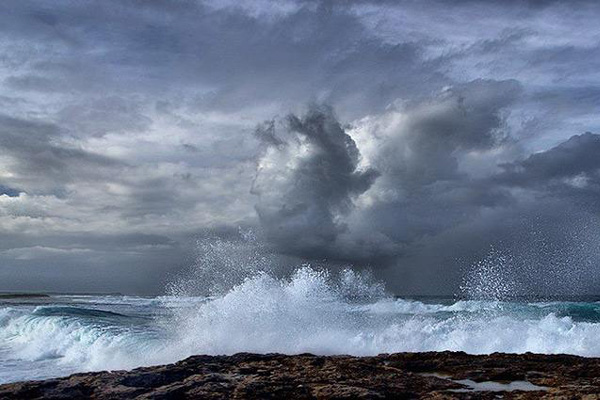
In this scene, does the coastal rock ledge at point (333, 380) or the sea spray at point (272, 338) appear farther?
the sea spray at point (272, 338)

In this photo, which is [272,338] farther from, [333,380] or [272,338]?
[333,380]

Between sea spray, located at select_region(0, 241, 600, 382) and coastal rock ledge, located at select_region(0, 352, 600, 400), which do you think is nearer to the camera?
coastal rock ledge, located at select_region(0, 352, 600, 400)

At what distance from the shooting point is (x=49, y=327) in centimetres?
2377

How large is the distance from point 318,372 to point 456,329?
36.2 ft

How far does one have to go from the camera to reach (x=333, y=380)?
904 cm

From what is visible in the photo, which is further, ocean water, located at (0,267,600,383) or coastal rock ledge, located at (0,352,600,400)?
ocean water, located at (0,267,600,383)

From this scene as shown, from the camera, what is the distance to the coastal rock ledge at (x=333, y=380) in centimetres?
812

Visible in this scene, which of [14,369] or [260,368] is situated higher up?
[260,368]

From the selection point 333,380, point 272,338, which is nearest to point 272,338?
point 272,338

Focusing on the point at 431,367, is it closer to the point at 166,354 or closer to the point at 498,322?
the point at 166,354

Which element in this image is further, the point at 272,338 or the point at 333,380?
the point at 272,338

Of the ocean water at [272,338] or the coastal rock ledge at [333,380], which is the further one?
the ocean water at [272,338]

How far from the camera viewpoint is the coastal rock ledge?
26.7 feet

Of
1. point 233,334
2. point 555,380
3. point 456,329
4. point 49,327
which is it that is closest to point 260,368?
point 555,380
